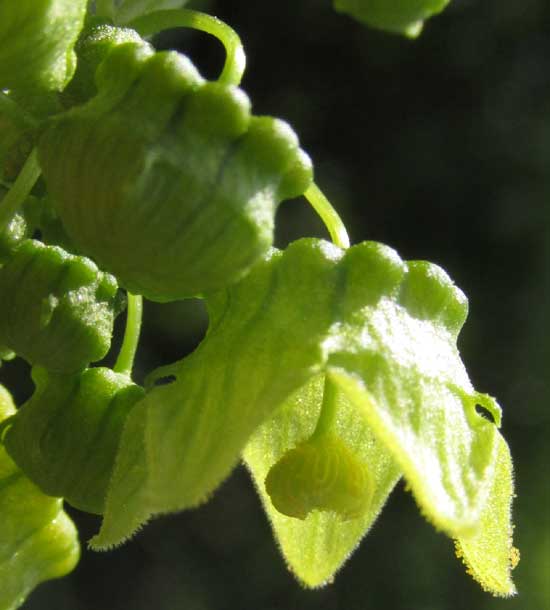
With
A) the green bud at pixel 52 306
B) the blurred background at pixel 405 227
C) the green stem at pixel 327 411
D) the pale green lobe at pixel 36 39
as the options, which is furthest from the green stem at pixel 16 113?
the blurred background at pixel 405 227

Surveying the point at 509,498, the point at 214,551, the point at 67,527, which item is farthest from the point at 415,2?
the point at 214,551

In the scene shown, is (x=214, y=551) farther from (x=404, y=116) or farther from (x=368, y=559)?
(x=404, y=116)

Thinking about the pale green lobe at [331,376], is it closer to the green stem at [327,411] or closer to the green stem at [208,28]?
the green stem at [327,411]

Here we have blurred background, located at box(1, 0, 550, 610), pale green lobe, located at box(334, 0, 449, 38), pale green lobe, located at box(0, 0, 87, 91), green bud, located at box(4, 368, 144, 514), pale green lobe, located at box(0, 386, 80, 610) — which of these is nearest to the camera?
pale green lobe, located at box(334, 0, 449, 38)

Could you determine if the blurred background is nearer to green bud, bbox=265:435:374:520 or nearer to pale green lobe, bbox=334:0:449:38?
green bud, bbox=265:435:374:520

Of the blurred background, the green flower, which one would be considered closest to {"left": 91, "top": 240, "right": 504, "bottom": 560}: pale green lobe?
the green flower

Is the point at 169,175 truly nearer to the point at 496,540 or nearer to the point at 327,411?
the point at 327,411
